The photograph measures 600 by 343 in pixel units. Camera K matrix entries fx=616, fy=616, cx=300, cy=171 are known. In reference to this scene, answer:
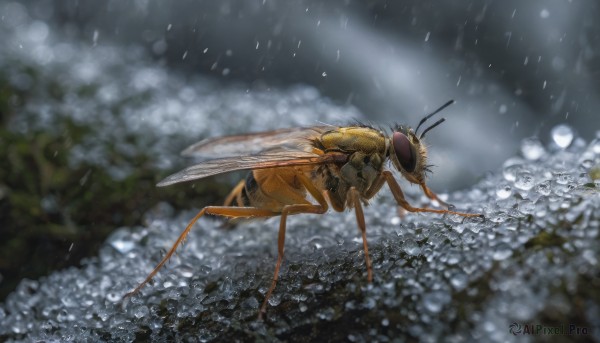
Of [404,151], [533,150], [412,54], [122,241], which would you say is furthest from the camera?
[412,54]

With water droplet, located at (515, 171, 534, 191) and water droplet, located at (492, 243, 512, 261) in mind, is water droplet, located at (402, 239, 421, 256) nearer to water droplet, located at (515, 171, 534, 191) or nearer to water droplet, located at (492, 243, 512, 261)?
water droplet, located at (492, 243, 512, 261)

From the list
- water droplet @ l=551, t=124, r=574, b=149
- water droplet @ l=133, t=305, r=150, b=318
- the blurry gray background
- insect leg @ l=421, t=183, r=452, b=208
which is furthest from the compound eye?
the blurry gray background

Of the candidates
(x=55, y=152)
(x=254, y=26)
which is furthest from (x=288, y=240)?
(x=254, y=26)

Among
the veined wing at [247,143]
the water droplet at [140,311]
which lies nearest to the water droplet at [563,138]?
the veined wing at [247,143]

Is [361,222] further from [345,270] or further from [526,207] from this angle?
[526,207]

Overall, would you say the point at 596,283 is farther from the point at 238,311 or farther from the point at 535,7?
the point at 535,7

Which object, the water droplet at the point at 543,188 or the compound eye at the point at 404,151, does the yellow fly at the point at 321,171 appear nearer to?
the compound eye at the point at 404,151

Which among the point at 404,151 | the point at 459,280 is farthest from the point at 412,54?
the point at 459,280
